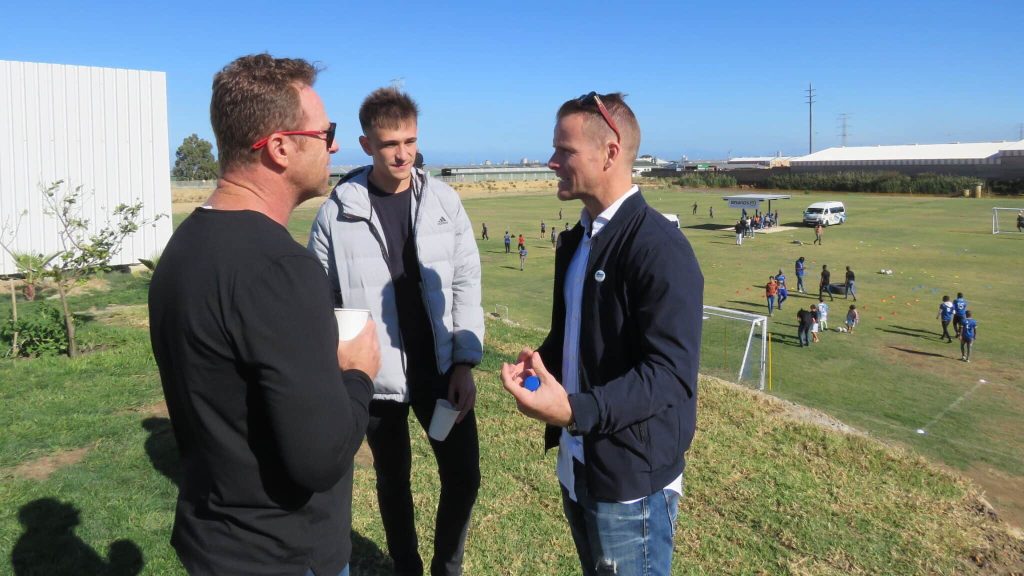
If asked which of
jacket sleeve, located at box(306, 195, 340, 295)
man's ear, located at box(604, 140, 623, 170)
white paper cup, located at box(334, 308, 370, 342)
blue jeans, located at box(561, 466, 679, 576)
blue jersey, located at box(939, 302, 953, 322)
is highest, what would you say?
man's ear, located at box(604, 140, 623, 170)

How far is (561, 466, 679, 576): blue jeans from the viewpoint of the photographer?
2.27 metres

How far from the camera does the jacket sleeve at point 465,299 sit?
128 inches

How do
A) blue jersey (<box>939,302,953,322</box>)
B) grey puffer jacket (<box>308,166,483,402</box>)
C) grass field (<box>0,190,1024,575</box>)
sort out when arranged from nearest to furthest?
grey puffer jacket (<box>308,166,483,402</box>), grass field (<box>0,190,1024,575</box>), blue jersey (<box>939,302,953,322</box>)

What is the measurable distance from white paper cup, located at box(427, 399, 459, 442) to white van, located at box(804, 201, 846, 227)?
136 feet

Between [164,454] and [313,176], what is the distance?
12.9 feet

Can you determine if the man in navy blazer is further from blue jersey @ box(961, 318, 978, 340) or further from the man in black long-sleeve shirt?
blue jersey @ box(961, 318, 978, 340)

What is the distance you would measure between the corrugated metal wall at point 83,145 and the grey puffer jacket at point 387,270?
16.0m

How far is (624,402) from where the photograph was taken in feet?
6.66

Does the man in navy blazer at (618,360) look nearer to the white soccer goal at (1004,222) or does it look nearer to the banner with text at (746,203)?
the banner with text at (746,203)

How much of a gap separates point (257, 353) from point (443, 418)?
1667 millimetres

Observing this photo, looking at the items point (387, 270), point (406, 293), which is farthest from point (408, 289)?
point (387, 270)

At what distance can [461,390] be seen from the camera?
10.4 ft

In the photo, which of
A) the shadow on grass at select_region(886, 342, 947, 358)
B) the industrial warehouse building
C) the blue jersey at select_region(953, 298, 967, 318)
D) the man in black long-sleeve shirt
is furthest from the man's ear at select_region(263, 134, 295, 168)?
the industrial warehouse building

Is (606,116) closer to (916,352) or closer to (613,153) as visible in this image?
(613,153)
